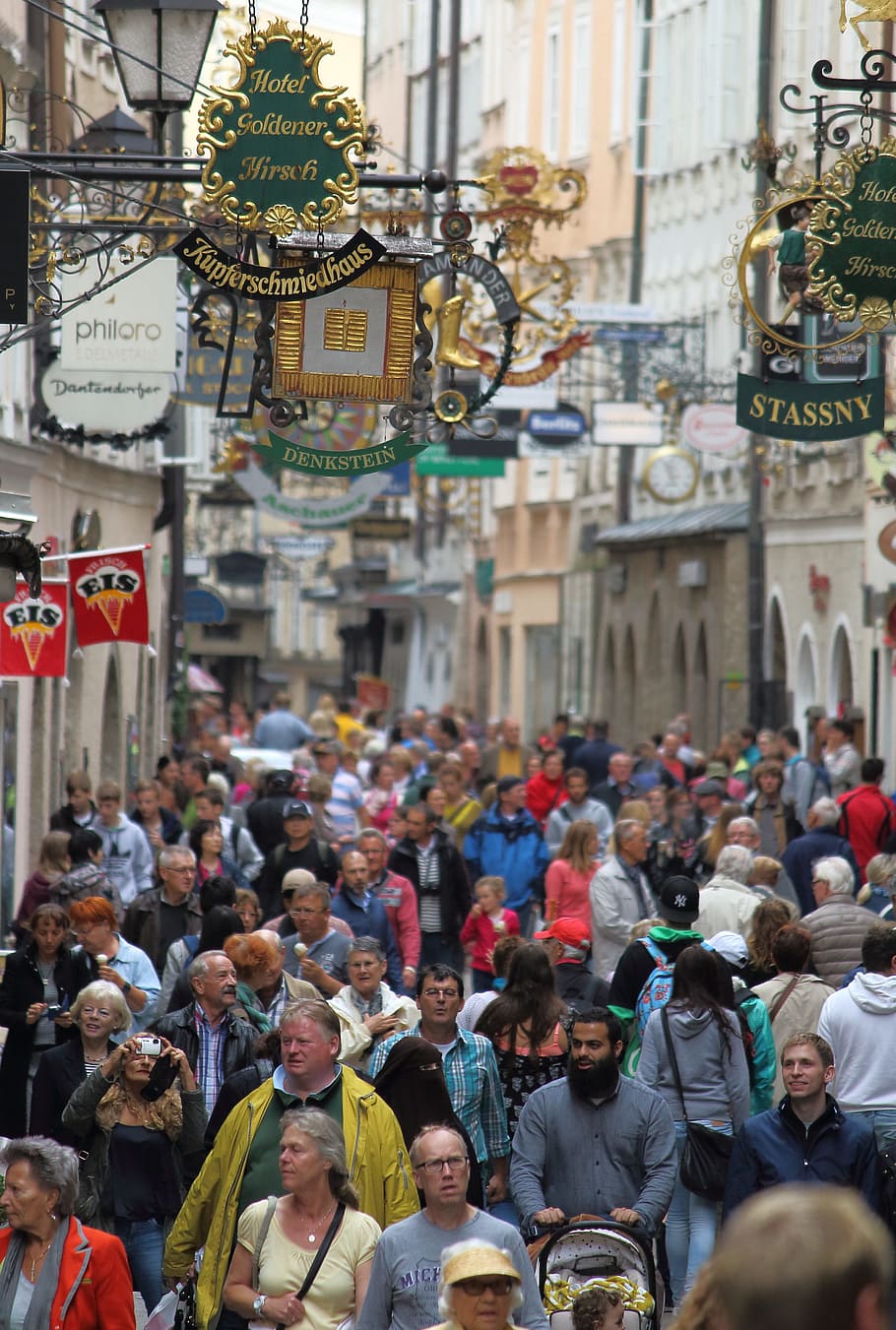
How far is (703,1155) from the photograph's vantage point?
10039 mm

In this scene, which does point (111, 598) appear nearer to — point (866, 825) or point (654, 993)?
point (866, 825)

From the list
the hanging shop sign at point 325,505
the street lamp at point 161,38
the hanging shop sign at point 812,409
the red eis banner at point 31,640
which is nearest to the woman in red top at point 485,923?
the hanging shop sign at point 812,409

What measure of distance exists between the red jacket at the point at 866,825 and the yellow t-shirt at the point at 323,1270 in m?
11.0

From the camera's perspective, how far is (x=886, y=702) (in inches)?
1242

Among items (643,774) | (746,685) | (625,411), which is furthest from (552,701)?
(643,774)

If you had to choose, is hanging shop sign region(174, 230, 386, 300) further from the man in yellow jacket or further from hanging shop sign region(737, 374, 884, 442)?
the man in yellow jacket

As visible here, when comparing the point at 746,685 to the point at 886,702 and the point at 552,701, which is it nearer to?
the point at 886,702

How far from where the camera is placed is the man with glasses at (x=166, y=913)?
13.6m

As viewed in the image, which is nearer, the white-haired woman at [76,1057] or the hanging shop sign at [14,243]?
the white-haired woman at [76,1057]

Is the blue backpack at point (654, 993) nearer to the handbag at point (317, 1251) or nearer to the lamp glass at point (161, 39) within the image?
the handbag at point (317, 1251)

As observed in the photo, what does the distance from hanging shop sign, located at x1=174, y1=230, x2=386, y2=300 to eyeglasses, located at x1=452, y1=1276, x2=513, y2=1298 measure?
4.96 meters

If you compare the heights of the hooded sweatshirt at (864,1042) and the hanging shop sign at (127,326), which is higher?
the hanging shop sign at (127,326)

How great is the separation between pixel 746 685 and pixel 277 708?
28.1ft

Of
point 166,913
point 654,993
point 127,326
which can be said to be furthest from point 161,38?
point 127,326
